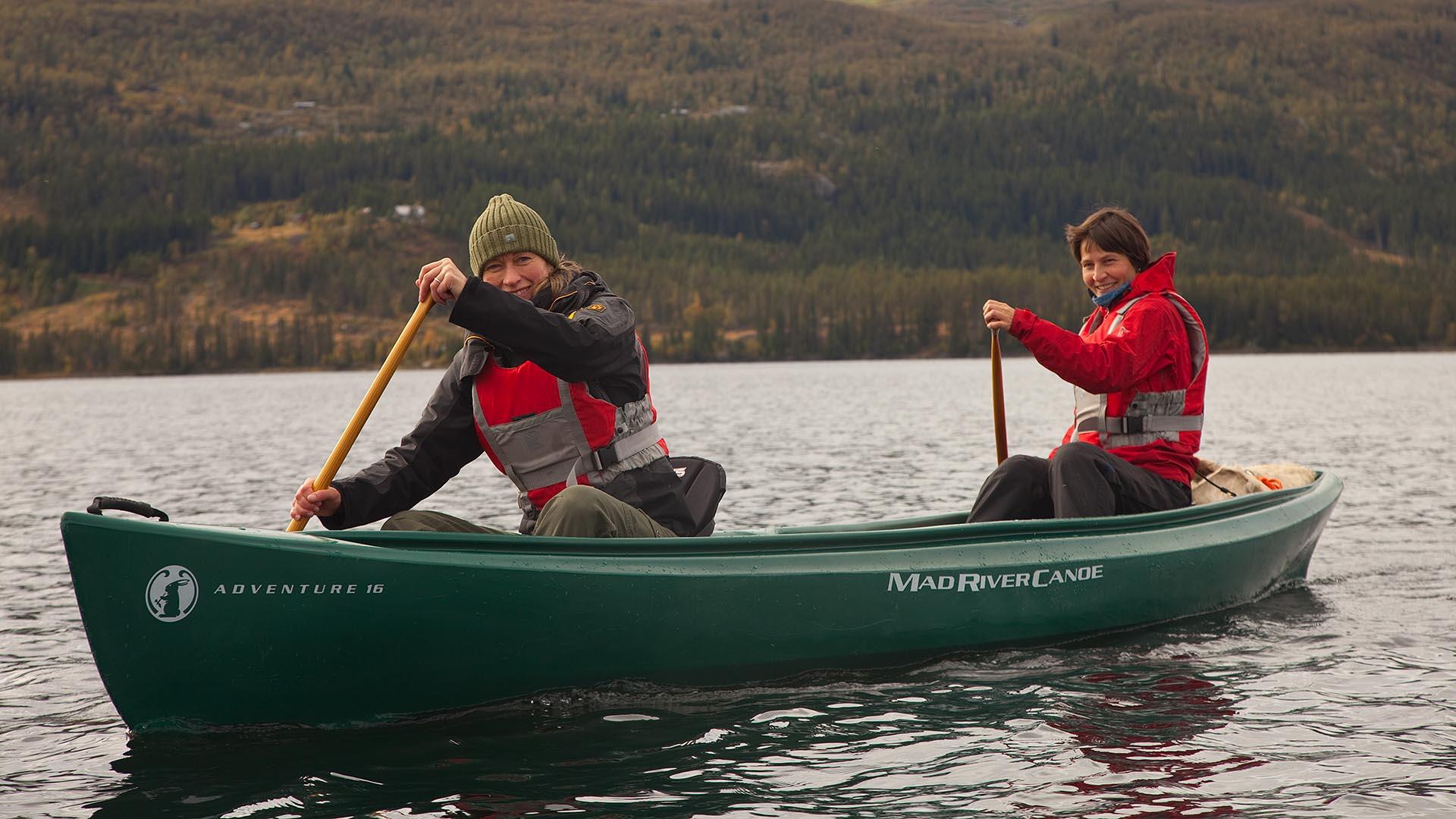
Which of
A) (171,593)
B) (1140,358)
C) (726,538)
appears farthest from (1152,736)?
(171,593)

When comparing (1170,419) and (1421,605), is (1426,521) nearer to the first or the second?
(1421,605)

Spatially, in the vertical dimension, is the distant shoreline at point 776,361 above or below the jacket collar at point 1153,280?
below

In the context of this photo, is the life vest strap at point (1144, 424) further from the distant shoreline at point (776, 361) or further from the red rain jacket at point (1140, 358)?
the distant shoreline at point (776, 361)

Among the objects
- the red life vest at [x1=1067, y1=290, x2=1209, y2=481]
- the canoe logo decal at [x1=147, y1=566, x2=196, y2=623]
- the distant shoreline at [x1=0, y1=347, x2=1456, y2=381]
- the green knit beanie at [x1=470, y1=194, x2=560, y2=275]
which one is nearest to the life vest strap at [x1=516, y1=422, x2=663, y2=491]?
the green knit beanie at [x1=470, y1=194, x2=560, y2=275]

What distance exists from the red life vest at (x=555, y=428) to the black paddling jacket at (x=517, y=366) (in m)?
0.06

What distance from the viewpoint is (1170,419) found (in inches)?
Result: 321

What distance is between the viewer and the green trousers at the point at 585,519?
252 inches

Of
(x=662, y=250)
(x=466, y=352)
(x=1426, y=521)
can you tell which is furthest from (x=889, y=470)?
(x=662, y=250)

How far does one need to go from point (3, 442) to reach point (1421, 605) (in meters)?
39.2

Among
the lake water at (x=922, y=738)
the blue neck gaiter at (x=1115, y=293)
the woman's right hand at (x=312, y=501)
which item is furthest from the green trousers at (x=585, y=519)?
the blue neck gaiter at (x=1115, y=293)

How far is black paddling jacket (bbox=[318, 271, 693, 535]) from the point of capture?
591 cm

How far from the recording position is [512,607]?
6.32 m

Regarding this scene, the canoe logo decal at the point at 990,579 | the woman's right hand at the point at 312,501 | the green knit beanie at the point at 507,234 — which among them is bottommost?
the canoe logo decal at the point at 990,579

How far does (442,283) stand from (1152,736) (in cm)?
390
